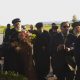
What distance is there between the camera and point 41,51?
13.2m

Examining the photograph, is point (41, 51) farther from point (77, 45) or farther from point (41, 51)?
point (77, 45)

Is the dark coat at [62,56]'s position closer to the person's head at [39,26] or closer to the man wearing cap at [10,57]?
the person's head at [39,26]

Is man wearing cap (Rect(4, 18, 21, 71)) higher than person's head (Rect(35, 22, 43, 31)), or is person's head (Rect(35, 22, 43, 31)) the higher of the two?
person's head (Rect(35, 22, 43, 31))

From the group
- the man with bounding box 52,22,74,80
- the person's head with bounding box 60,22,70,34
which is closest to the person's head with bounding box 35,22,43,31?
the man with bounding box 52,22,74,80

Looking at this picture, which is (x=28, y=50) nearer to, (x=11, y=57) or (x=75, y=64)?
(x=11, y=57)

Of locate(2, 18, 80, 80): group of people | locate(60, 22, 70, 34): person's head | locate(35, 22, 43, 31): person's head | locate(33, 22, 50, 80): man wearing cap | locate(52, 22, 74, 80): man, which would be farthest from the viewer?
locate(35, 22, 43, 31): person's head

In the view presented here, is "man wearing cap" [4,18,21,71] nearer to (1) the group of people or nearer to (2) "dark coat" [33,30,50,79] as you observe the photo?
(1) the group of people

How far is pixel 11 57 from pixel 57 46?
1780mm

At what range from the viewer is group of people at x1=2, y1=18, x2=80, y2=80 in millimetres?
11391

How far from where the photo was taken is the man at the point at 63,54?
1203cm

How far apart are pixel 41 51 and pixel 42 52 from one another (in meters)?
0.05

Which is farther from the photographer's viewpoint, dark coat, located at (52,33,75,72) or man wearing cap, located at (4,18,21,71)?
dark coat, located at (52,33,75,72)

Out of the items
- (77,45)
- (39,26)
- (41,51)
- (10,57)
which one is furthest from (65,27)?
(10,57)

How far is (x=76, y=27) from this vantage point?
11.9m
